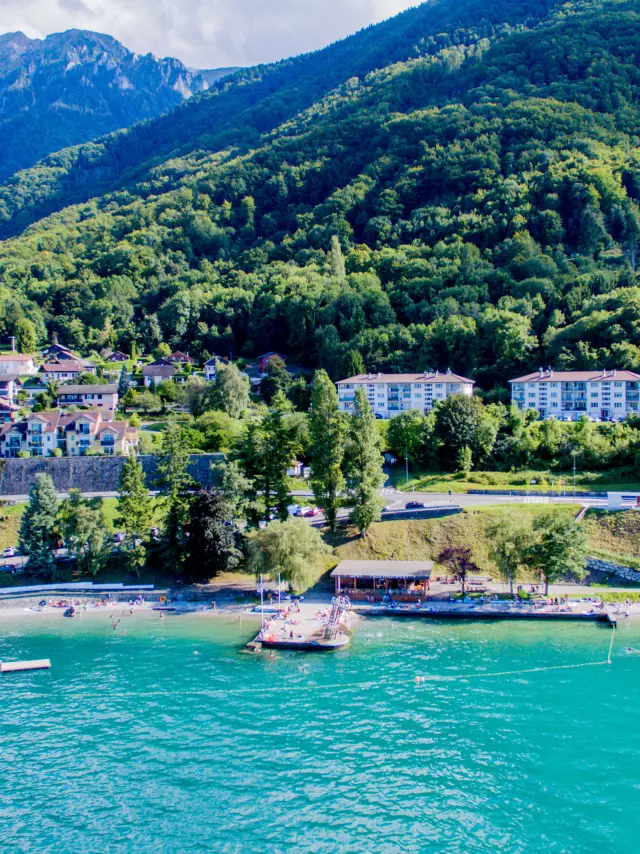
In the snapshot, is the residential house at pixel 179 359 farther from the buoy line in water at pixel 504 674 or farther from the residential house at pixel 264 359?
the buoy line in water at pixel 504 674

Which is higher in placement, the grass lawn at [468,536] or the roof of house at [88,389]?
the roof of house at [88,389]

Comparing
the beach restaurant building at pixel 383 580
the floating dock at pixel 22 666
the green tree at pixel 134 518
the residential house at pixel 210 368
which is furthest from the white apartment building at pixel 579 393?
the floating dock at pixel 22 666

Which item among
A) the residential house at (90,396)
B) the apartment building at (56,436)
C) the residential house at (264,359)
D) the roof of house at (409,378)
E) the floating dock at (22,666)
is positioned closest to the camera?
the floating dock at (22,666)

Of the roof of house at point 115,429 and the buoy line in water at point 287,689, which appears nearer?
the buoy line in water at point 287,689

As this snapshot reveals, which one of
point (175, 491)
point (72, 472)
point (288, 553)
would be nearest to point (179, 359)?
point (72, 472)

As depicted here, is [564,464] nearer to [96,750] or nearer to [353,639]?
[353,639]

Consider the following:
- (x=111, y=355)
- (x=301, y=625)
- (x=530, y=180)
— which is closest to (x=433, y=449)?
(x=301, y=625)

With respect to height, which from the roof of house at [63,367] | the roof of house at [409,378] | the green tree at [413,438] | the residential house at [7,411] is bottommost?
the green tree at [413,438]
